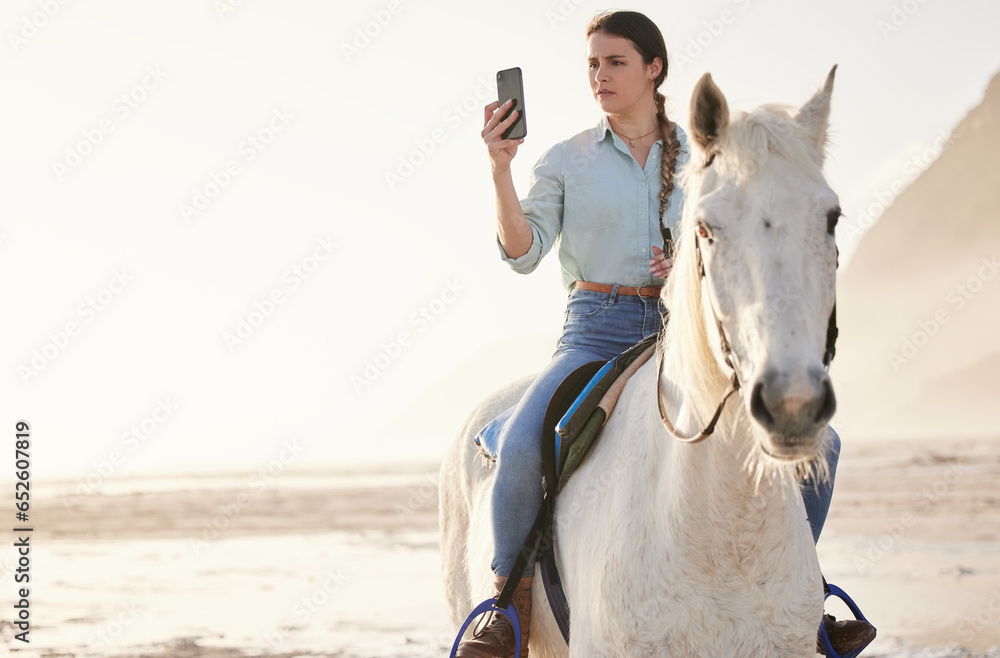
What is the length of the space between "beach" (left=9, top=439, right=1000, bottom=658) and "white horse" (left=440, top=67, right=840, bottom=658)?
4413 mm

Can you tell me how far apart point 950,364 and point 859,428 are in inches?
475

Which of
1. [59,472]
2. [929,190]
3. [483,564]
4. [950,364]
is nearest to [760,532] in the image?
[483,564]

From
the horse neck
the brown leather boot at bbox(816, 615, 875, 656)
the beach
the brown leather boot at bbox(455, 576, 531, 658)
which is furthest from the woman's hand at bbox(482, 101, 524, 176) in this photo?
the beach

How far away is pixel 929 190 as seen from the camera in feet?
258

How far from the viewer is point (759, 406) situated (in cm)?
186

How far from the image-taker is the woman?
9.93 ft

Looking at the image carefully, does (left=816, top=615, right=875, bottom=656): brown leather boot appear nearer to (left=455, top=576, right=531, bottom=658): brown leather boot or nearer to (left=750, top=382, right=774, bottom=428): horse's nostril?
(left=455, top=576, right=531, bottom=658): brown leather boot

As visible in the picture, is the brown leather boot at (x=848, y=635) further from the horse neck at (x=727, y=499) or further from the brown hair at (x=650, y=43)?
the brown hair at (x=650, y=43)

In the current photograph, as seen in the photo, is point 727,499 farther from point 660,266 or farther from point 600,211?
point 600,211

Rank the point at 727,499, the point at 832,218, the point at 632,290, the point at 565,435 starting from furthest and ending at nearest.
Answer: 1. the point at 632,290
2. the point at 565,435
3. the point at 727,499
4. the point at 832,218

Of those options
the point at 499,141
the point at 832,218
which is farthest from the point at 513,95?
the point at 832,218

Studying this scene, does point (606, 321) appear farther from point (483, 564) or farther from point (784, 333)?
point (784, 333)

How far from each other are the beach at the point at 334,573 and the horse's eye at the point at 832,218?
5043 mm

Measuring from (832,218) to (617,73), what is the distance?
1462 millimetres
